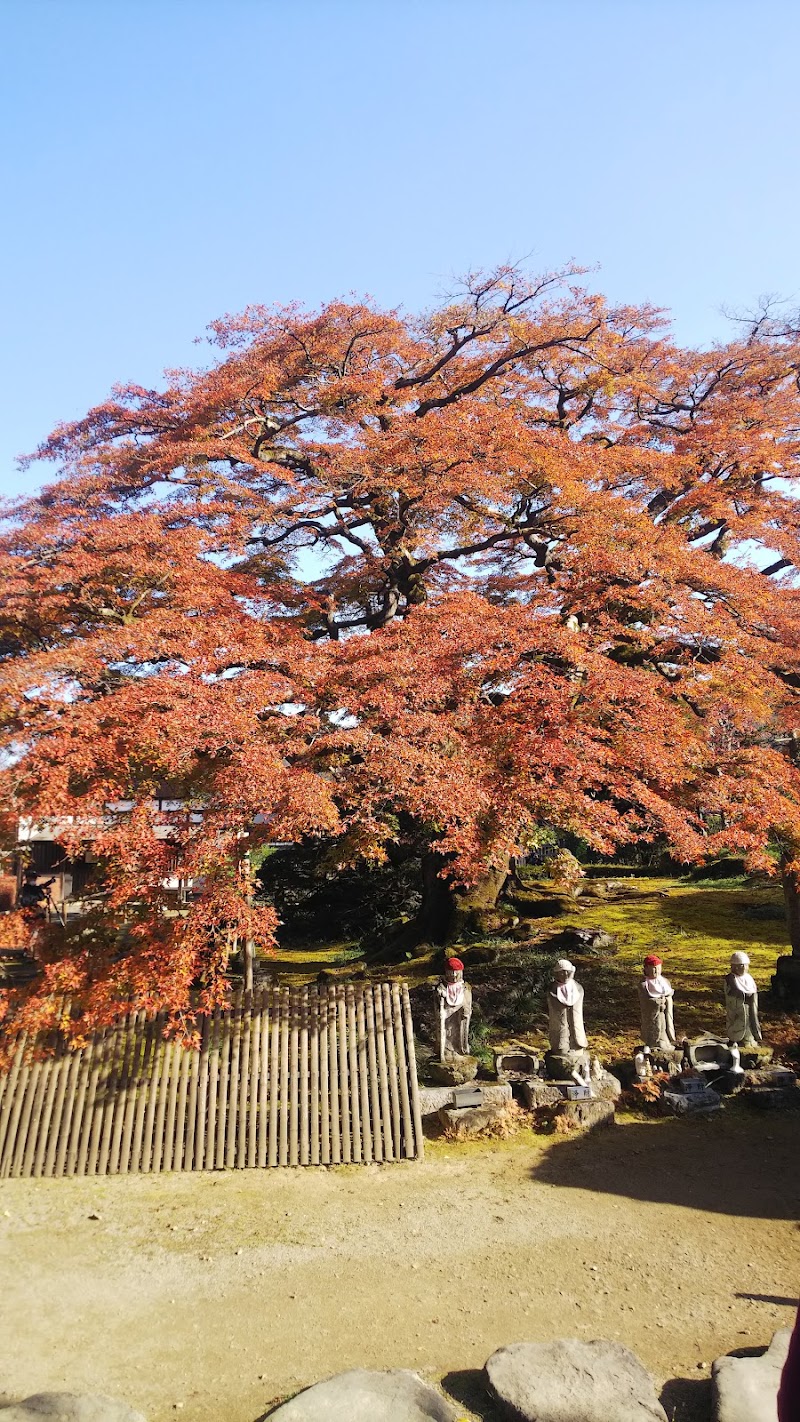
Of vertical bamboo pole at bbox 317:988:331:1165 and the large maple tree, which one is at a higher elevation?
the large maple tree

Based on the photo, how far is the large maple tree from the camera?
8688 millimetres

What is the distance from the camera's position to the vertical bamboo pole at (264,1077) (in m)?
8.32

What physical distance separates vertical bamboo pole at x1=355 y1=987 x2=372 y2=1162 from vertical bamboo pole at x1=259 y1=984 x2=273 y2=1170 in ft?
3.30

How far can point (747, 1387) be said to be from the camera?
4695mm

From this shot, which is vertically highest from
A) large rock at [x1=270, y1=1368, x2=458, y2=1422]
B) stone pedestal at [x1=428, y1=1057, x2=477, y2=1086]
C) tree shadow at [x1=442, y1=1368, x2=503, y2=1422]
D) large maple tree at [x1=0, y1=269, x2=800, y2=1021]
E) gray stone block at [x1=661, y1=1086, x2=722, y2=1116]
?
large maple tree at [x1=0, y1=269, x2=800, y2=1021]

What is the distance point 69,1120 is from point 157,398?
519 inches

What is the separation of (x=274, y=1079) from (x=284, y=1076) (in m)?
0.11

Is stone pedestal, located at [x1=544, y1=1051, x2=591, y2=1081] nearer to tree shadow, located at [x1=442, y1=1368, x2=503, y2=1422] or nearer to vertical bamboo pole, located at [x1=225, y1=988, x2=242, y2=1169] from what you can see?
vertical bamboo pole, located at [x1=225, y1=988, x2=242, y2=1169]

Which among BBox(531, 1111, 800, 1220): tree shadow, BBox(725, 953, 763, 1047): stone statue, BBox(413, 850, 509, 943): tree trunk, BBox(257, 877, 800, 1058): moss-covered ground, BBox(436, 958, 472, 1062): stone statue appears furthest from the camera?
BBox(413, 850, 509, 943): tree trunk

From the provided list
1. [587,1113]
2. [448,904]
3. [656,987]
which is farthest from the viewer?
[448,904]

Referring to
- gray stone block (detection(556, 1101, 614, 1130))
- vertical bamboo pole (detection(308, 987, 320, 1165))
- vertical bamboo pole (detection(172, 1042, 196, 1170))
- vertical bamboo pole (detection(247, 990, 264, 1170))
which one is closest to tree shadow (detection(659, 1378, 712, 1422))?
gray stone block (detection(556, 1101, 614, 1130))

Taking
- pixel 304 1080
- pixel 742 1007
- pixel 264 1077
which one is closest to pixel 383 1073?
pixel 304 1080

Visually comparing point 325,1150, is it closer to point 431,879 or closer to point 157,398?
point 431,879

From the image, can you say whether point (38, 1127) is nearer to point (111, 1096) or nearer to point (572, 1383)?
point (111, 1096)
